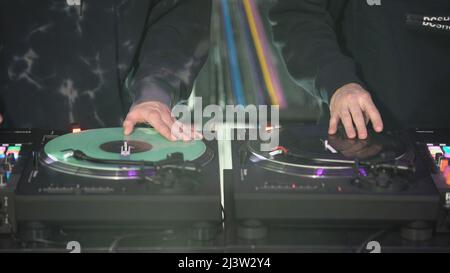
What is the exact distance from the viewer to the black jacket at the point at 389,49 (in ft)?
8.10

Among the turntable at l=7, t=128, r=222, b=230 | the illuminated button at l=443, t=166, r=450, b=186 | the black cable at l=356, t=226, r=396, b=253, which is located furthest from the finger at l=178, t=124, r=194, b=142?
the illuminated button at l=443, t=166, r=450, b=186

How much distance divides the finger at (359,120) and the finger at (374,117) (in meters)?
0.02

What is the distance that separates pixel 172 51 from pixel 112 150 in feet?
2.05

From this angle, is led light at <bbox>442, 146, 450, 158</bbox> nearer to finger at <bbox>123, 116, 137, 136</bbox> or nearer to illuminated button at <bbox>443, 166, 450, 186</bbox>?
Result: illuminated button at <bbox>443, 166, 450, 186</bbox>

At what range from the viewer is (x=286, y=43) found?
8.58 ft

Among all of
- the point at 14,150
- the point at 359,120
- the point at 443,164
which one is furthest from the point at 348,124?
the point at 14,150

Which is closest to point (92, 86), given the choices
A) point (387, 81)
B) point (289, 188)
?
point (387, 81)

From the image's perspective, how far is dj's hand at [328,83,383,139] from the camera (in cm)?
202

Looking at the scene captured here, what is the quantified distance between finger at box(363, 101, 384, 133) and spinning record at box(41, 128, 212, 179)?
0.48 metres

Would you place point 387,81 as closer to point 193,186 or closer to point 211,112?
point 211,112

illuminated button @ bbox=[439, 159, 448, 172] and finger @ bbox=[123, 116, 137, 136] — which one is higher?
finger @ bbox=[123, 116, 137, 136]
